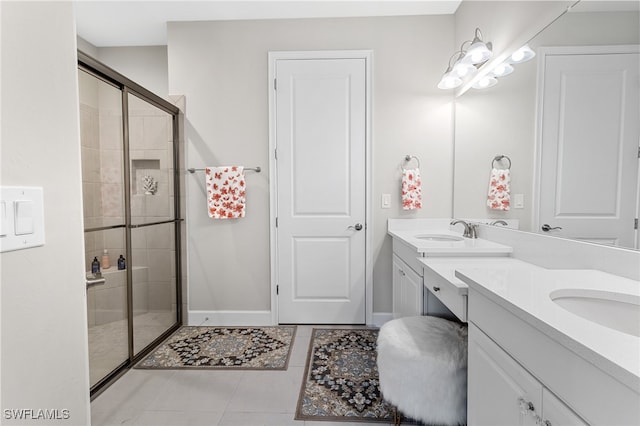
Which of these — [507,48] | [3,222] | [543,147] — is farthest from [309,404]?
[507,48]

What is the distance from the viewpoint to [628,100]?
104cm

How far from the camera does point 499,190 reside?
74.4 inches

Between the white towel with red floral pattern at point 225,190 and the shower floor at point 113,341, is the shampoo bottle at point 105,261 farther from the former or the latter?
the white towel with red floral pattern at point 225,190

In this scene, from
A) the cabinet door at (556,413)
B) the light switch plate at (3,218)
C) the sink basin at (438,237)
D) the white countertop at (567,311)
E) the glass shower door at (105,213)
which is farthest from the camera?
the sink basin at (438,237)

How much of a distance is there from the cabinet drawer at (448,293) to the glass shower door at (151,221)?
1898mm

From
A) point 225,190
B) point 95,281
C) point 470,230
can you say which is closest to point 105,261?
point 95,281

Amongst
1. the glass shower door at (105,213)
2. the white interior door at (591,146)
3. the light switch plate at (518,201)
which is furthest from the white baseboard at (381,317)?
the glass shower door at (105,213)

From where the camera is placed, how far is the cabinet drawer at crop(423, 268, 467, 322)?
1.21m

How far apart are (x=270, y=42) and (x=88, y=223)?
75.9 inches

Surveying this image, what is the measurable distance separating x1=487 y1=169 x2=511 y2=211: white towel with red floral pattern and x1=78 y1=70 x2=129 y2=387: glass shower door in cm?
238

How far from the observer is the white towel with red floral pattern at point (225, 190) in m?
2.49

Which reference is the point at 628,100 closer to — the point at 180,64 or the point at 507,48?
the point at 507,48

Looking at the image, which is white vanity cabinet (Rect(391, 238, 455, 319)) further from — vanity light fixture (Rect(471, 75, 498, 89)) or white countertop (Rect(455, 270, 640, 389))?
vanity light fixture (Rect(471, 75, 498, 89))

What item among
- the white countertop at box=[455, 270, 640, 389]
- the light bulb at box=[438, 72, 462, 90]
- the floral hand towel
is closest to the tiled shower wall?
the floral hand towel
